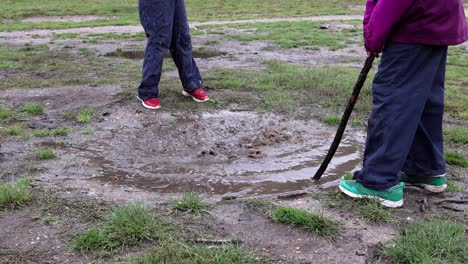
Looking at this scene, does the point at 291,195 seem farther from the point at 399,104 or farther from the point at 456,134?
the point at 456,134

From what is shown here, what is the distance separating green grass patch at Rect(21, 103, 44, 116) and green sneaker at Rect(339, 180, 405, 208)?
148 inches

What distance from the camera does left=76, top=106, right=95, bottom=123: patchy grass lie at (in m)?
5.52

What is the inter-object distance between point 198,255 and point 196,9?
22.1 metres

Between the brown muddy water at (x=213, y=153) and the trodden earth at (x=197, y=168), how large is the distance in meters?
0.02

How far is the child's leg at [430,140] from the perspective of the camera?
3637mm

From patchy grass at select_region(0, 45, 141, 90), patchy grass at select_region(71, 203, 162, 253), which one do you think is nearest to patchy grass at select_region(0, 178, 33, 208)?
patchy grass at select_region(71, 203, 162, 253)

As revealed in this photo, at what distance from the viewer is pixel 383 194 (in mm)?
3506

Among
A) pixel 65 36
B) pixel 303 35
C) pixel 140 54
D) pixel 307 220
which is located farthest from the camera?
pixel 303 35

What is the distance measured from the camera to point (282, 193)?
3893 mm

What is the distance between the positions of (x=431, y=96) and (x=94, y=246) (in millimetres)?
2448

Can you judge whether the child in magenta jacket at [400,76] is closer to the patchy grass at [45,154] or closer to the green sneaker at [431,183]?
the green sneaker at [431,183]

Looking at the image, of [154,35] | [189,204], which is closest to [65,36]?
[154,35]

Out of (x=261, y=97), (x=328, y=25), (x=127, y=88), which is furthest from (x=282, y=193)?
(x=328, y=25)

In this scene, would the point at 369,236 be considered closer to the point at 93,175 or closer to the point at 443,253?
the point at 443,253
